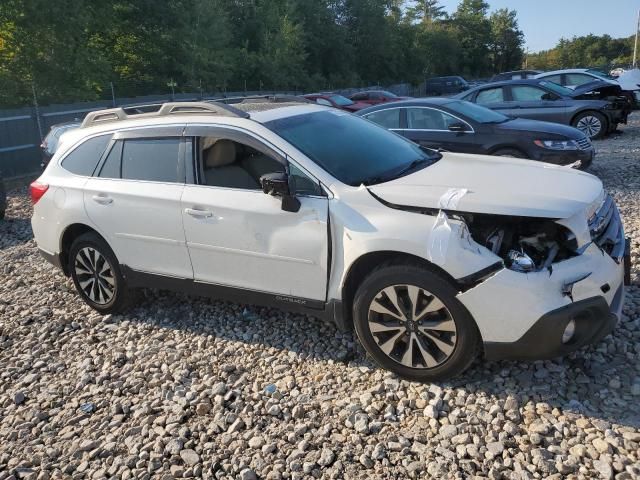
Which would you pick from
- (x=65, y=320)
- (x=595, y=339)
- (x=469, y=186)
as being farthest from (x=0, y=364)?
(x=595, y=339)

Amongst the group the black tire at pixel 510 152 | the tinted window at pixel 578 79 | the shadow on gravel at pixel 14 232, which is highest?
the tinted window at pixel 578 79

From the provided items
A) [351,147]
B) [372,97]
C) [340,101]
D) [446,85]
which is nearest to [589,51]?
[446,85]

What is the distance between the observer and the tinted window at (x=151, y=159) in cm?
445

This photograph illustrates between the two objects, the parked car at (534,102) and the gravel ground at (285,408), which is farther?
the parked car at (534,102)

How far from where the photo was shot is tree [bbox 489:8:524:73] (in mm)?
79000

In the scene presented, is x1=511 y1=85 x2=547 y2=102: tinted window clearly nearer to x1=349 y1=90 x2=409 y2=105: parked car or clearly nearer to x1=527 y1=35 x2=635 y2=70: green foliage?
x1=349 y1=90 x2=409 y2=105: parked car

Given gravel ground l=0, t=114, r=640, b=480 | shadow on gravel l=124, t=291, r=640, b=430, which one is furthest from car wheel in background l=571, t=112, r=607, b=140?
shadow on gravel l=124, t=291, r=640, b=430

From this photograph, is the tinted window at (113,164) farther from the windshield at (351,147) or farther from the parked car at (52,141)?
the parked car at (52,141)

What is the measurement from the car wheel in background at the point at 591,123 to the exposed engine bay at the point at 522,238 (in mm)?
10304

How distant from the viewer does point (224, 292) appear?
4.30 meters

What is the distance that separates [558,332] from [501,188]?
0.94 metres

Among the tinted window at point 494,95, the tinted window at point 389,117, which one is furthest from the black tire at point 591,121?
the tinted window at point 389,117

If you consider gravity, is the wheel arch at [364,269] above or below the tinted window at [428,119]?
below

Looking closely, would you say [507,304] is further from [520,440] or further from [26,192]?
[26,192]
